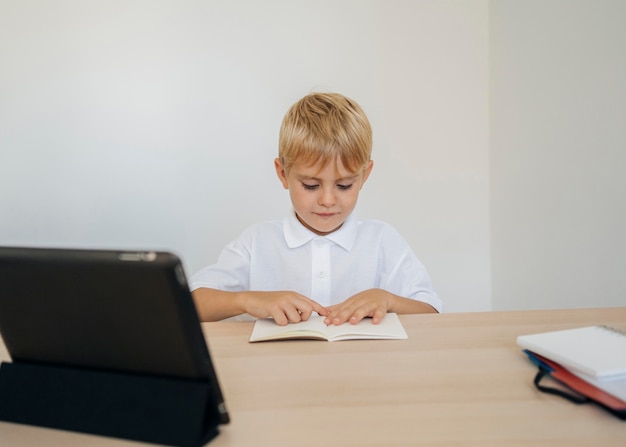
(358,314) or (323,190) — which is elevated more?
(323,190)

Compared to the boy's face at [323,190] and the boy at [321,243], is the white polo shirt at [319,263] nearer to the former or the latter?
the boy at [321,243]

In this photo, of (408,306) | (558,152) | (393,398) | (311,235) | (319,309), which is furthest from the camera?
(558,152)

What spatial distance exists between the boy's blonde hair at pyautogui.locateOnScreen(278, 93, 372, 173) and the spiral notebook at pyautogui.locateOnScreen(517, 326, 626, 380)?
687 millimetres

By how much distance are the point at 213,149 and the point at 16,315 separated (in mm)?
1818

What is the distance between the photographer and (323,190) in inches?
57.6

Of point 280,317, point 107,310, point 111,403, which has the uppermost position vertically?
point 107,310

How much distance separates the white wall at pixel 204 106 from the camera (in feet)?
7.89

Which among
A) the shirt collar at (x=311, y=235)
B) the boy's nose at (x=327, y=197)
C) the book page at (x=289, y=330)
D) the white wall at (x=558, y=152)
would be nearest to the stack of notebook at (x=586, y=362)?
the book page at (x=289, y=330)

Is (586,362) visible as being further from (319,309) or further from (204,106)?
(204,106)

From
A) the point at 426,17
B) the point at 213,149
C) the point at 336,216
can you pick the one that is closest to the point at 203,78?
the point at 213,149

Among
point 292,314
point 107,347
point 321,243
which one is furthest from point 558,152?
point 107,347

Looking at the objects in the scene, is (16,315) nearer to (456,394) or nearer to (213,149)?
(456,394)

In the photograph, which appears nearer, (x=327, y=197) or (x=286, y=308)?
(x=286, y=308)

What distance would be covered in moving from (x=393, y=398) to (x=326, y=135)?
81 centimetres
